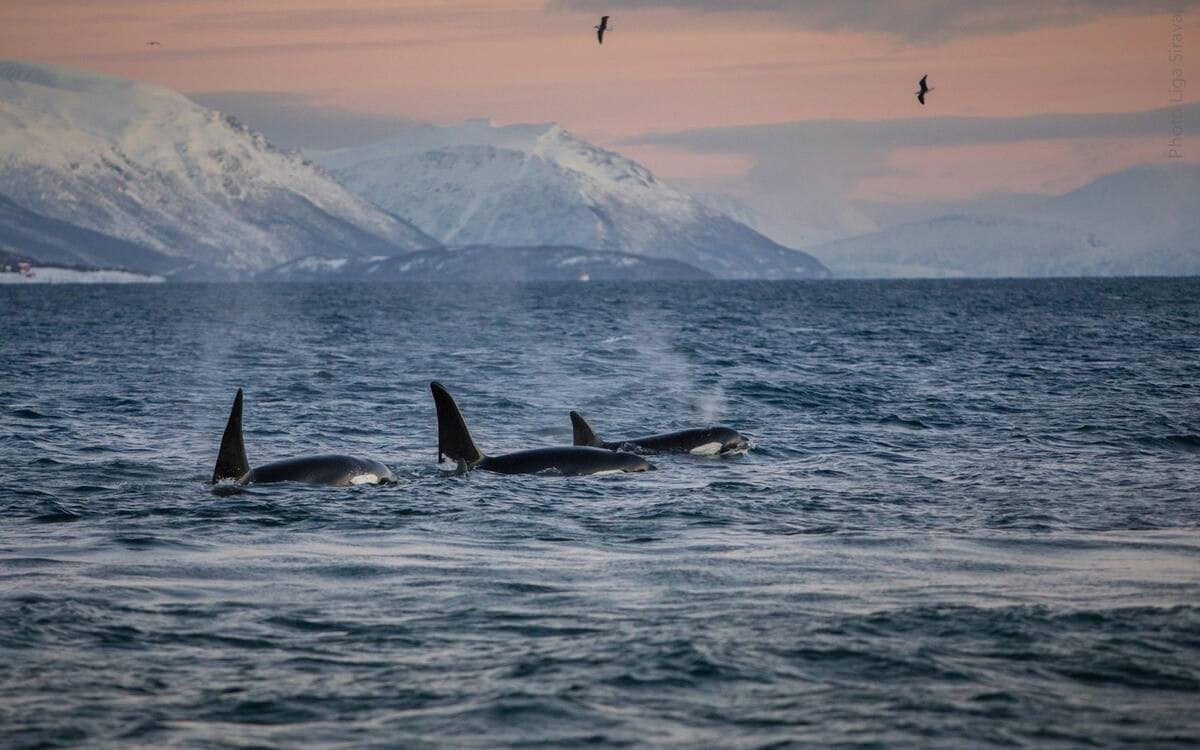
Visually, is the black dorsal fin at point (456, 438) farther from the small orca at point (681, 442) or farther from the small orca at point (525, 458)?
the small orca at point (681, 442)

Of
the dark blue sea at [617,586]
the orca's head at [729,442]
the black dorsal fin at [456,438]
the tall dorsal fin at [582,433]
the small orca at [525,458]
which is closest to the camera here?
the dark blue sea at [617,586]

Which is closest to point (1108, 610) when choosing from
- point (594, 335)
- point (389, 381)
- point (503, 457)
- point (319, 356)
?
point (503, 457)

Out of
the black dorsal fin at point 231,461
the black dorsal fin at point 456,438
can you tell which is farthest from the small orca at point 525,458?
the black dorsal fin at point 231,461

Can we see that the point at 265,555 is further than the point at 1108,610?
Yes

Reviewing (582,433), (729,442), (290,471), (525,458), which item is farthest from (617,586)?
(729,442)

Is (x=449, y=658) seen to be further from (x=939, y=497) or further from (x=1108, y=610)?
(x=939, y=497)

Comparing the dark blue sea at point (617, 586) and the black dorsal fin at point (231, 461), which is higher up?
the black dorsal fin at point (231, 461)

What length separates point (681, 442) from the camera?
2645 centimetres

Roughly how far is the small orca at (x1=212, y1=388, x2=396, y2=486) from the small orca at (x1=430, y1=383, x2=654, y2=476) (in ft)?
5.98

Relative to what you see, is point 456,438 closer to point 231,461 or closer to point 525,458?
point 525,458

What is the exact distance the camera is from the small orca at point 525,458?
23.2m

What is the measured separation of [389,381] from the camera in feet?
161

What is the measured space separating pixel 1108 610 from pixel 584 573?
5203 millimetres

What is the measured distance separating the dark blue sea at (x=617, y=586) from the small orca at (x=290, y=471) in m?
0.52
